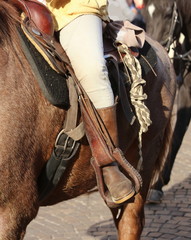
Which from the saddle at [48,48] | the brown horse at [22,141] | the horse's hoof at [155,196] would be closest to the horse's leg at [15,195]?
the brown horse at [22,141]

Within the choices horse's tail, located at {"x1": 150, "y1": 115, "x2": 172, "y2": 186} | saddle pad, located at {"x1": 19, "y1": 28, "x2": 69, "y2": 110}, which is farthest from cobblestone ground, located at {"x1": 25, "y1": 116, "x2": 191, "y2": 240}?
saddle pad, located at {"x1": 19, "y1": 28, "x2": 69, "y2": 110}

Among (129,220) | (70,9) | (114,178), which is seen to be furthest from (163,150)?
(70,9)

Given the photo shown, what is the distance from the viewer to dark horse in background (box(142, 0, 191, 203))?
6.76m

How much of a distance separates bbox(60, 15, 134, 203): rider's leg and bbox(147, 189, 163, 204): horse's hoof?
300 cm

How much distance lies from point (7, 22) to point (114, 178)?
3.51 feet

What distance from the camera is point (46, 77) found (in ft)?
10.5

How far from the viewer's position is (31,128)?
312 cm

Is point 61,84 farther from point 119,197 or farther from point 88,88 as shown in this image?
point 119,197

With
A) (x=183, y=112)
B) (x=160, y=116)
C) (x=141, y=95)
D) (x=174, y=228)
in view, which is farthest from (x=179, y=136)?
(x=141, y=95)

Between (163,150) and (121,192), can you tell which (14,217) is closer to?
(121,192)

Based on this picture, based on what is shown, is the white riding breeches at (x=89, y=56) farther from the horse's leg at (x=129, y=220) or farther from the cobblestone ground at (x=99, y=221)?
the cobblestone ground at (x=99, y=221)

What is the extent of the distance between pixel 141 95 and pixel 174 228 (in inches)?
92.9

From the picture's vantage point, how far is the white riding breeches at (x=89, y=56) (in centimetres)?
338

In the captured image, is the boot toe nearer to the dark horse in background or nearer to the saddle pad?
the saddle pad
